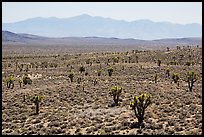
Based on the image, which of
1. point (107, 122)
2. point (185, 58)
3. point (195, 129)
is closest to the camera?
point (195, 129)

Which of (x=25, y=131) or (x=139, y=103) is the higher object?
(x=139, y=103)

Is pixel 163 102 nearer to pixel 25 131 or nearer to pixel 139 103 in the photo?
pixel 139 103

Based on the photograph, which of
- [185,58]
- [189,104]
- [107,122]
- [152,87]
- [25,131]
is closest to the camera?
[25,131]

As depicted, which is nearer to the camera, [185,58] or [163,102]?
[163,102]

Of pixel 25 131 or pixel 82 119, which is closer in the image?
pixel 25 131

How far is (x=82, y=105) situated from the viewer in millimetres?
28531

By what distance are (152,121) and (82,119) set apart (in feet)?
15.1

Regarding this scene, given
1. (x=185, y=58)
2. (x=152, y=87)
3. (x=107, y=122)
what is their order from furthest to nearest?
1. (x=185, y=58)
2. (x=152, y=87)
3. (x=107, y=122)

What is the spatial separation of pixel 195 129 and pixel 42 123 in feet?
31.4

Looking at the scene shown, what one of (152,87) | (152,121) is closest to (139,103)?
(152,121)

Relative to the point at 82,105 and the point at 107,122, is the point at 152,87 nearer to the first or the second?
the point at 82,105

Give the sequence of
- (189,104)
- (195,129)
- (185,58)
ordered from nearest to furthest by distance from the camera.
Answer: (195,129) < (189,104) < (185,58)

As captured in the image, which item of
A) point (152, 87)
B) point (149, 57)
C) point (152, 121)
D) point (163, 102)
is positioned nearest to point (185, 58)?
point (149, 57)

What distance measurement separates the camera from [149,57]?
7031 centimetres
